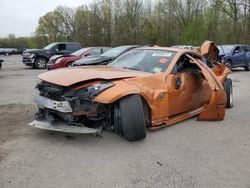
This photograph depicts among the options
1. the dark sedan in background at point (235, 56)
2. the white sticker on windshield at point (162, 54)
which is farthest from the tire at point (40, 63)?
the white sticker on windshield at point (162, 54)

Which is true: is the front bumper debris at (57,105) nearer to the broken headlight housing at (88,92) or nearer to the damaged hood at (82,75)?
the broken headlight housing at (88,92)

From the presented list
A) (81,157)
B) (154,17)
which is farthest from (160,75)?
(154,17)

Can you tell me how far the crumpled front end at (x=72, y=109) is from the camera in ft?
14.9

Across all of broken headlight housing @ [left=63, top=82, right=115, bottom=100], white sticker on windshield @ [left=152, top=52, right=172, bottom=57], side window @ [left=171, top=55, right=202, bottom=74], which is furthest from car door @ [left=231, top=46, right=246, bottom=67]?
broken headlight housing @ [left=63, top=82, right=115, bottom=100]

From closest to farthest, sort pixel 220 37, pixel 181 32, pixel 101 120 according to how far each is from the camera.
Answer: pixel 101 120
pixel 220 37
pixel 181 32

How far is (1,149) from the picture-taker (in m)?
4.34

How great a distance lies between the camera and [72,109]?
4555 mm

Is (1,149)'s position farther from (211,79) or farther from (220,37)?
(220,37)

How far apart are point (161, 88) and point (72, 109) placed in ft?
5.06

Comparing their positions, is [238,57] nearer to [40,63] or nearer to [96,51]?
[96,51]

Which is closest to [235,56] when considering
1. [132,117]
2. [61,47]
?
[61,47]

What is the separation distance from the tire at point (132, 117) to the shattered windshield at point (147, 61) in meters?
1.16

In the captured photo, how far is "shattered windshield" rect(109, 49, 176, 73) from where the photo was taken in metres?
5.61

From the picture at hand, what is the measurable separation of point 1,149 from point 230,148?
3348 millimetres
